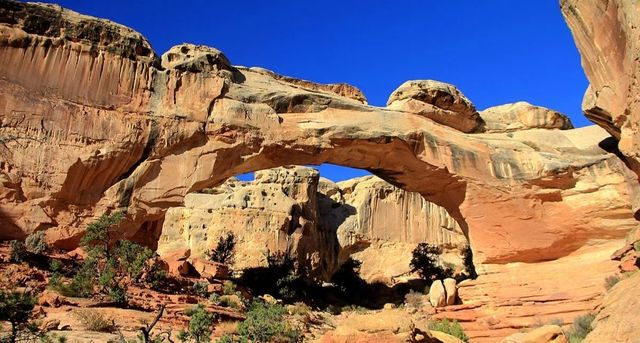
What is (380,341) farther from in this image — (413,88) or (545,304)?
(413,88)

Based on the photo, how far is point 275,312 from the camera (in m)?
14.1

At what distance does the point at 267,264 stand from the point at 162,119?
14.3m

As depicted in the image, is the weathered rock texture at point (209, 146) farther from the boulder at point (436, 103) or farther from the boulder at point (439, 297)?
the boulder at point (439, 297)

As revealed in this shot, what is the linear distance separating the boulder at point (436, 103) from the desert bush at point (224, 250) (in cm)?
1311

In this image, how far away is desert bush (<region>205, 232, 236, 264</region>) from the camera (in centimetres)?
2991

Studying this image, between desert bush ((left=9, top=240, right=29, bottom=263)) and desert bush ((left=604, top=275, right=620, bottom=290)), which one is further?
desert bush ((left=604, top=275, right=620, bottom=290))

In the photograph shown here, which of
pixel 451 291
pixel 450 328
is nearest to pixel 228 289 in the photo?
pixel 450 328

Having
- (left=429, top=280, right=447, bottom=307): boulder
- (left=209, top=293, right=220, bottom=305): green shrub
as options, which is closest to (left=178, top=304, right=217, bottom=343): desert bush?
(left=209, top=293, right=220, bottom=305): green shrub

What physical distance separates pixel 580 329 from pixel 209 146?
11188mm

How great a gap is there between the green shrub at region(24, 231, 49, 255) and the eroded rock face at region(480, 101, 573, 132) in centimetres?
1619

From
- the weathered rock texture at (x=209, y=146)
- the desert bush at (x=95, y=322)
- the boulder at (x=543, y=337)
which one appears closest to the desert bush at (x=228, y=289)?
the weathered rock texture at (x=209, y=146)

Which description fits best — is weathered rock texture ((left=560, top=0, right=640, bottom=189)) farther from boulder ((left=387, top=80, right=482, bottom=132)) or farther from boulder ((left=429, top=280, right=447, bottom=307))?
boulder ((left=429, top=280, right=447, bottom=307))

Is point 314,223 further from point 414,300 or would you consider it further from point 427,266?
point 414,300

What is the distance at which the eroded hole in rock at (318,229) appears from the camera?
3108 centimetres
